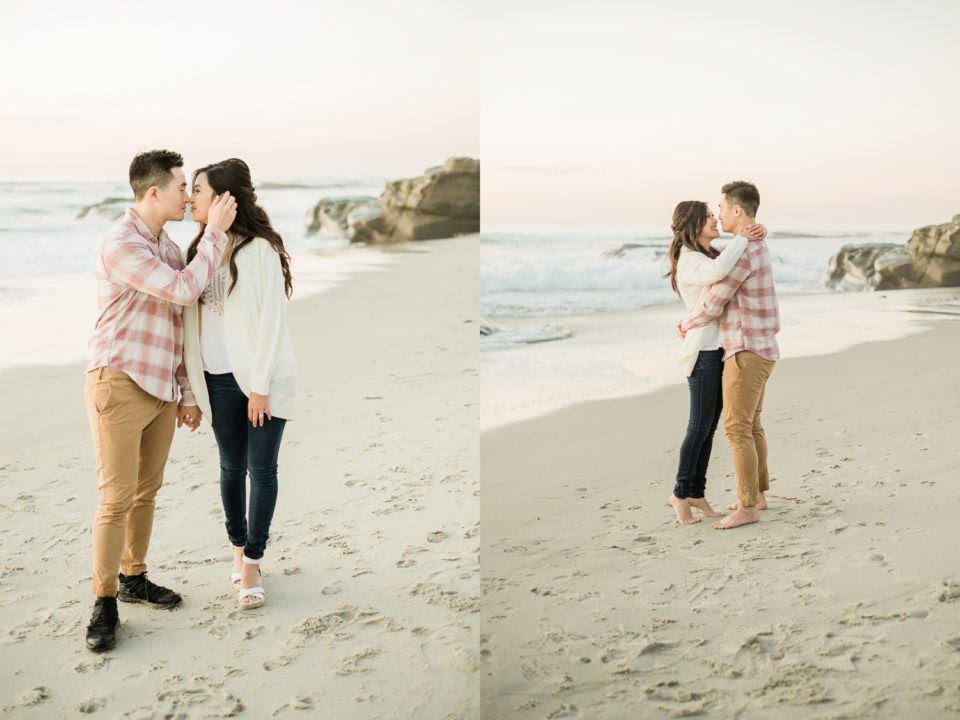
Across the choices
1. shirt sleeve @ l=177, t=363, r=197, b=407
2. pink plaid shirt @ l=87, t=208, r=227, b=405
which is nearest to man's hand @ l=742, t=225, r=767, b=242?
pink plaid shirt @ l=87, t=208, r=227, b=405

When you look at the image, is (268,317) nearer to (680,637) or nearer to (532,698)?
(532,698)

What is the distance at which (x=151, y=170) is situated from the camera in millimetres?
2102

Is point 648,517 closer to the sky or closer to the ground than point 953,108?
closer to the ground

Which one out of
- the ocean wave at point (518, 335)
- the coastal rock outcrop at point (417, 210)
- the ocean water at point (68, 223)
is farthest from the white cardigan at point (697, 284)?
the coastal rock outcrop at point (417, 210)

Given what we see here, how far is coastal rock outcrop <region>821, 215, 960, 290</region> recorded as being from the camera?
11.4ft

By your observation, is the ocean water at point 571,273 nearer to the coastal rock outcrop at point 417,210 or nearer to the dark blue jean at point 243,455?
the coastal rock outcrop at point 417,210

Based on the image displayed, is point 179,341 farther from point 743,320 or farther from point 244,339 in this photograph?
point 743,320

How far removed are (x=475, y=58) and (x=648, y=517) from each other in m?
8.90

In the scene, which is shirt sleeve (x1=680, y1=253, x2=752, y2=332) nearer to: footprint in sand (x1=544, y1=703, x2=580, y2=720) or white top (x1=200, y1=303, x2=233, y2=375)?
footprint in sand (x1=544, y1=703, x2=580, y2=720)

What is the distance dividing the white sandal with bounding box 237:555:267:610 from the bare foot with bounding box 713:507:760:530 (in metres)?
1.28

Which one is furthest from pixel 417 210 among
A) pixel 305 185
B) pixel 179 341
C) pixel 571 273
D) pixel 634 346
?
pixel 179 341

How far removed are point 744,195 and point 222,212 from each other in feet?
4.36

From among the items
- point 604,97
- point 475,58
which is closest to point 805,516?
point 604,97

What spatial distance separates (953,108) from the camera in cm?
343
